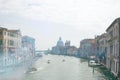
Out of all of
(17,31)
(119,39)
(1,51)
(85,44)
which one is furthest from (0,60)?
(85,44)

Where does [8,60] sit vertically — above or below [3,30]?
below

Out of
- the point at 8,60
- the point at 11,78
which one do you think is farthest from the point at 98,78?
the point at 8,60


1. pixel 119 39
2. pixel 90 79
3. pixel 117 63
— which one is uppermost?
pixel 119 39

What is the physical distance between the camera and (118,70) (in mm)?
52531

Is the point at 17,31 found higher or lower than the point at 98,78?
higher

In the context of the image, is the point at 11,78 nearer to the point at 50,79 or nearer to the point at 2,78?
the point at 2,78

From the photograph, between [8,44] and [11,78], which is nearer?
[11,78]

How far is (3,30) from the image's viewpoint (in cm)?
7356

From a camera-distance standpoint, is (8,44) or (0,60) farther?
(8,44)

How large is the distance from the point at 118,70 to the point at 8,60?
40010 millimetres

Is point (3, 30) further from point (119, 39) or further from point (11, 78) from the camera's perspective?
point (119, 39)

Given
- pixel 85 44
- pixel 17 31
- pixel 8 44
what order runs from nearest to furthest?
1. pixel 8 44
2. pixel 17 31
3. pixel 85 44

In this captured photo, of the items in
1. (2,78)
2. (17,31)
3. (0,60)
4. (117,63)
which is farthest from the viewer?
(17,31)

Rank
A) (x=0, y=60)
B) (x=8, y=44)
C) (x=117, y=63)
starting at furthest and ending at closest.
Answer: (x=8, y=44) → (x=0, y=60) → (x=117, y=63)
